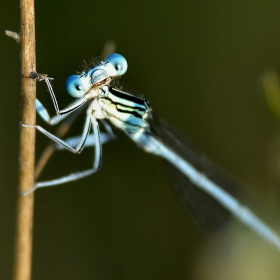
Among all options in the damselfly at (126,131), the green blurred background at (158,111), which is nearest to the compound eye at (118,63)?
the damselfly at (126,131)

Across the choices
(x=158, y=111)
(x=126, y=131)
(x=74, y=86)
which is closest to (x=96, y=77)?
(x=74, y=86)

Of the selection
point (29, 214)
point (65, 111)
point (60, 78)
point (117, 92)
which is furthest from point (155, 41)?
point (29, 214)

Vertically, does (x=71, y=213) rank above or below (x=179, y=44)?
below

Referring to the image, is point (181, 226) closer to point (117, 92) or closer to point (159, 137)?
point (159, 137)

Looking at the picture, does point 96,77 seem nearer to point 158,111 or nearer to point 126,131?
point 126,131

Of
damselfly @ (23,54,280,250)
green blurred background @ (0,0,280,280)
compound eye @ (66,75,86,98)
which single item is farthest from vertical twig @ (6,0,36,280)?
green blurred background @ (0,0,280,280)

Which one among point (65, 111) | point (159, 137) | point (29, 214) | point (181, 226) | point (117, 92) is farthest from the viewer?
point (181, 226)

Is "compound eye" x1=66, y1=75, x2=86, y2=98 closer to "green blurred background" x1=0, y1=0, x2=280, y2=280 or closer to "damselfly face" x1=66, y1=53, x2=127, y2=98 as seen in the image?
"damselfly face" x1=66, y1=53, x2=127, y2=98
